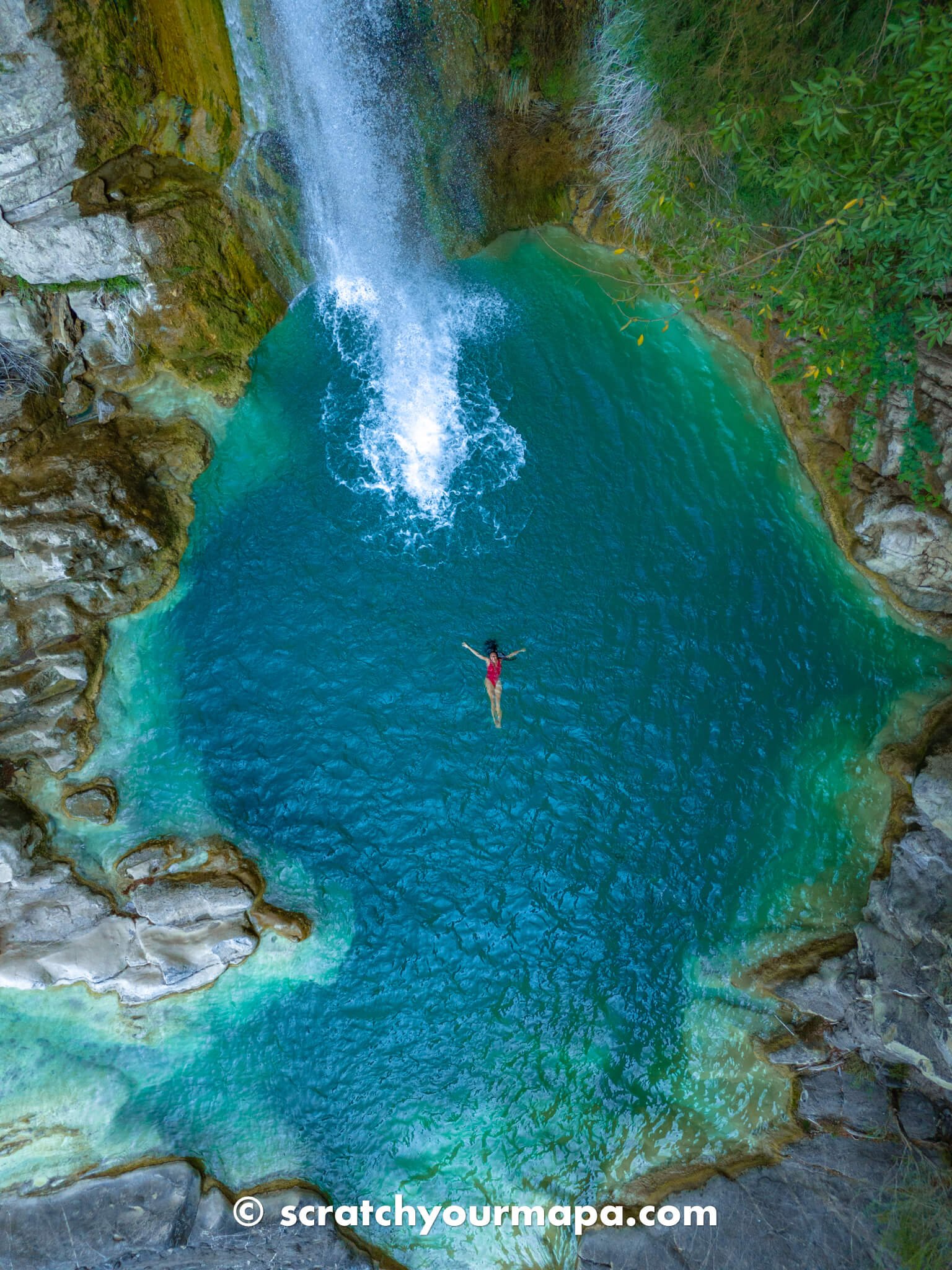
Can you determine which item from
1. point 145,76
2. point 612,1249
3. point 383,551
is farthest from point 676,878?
point 145,76

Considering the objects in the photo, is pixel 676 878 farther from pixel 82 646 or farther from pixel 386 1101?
pixel 82 646

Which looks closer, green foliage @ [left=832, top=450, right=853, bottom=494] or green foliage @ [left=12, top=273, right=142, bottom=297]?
green foliage @ [left=12, top=273, right=142, bottom=297]

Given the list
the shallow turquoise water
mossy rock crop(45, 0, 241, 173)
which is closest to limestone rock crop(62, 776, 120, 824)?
the shallow turquoise water

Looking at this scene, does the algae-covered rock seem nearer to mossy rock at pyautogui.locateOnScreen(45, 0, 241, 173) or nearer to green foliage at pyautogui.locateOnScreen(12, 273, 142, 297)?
green foliage at pyautogui.locateOnScreen(12, 273, 142, 297)

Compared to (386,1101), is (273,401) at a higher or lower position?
higher

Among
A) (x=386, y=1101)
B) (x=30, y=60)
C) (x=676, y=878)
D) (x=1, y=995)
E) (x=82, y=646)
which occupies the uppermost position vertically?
(x=30, y=60)

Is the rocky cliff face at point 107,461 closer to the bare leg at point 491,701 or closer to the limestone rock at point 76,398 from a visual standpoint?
the limestone rock at point 76,398

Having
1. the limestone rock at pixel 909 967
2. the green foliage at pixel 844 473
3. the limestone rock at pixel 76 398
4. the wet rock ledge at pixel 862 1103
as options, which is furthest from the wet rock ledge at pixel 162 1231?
the green foliage at pixel 844 473
